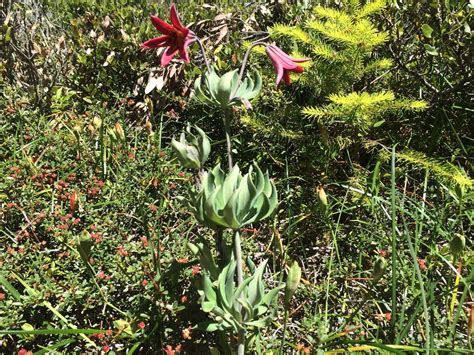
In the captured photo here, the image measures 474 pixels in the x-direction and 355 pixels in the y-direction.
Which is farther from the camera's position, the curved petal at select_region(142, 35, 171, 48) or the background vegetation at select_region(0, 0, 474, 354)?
the background vegetation at select_region(0, 0, 474, 354)

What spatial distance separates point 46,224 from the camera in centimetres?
161

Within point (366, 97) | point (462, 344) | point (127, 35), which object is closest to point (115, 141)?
point (127, 35)

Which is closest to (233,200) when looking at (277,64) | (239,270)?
(239,270)

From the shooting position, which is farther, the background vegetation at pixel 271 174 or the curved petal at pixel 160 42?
the background vegetation at pixel 271 174

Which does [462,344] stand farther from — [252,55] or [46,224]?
[252,55]

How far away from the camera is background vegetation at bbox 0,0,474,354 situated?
137 cm

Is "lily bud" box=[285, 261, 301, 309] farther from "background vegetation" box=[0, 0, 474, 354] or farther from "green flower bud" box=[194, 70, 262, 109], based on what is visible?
"green flower bud" box=[194, 70, 262, 109]

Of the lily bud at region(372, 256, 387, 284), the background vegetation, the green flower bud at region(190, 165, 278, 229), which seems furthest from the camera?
the background vegetation

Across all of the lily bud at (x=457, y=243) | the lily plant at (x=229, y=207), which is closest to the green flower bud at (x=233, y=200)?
the lily plant at (x=229, y=207)

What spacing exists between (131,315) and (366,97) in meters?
1.14

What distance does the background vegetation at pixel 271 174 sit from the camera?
4.49 ft

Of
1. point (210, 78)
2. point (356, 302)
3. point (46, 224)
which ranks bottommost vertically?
point (356, 302)

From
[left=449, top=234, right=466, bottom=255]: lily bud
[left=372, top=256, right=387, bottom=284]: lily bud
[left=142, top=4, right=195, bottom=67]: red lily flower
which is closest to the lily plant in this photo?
[left=142, top=4, right=195, bottom=67]: red lily flower

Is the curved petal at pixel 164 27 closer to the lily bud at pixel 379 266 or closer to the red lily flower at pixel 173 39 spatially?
the red lily flower at pixel 173 39
